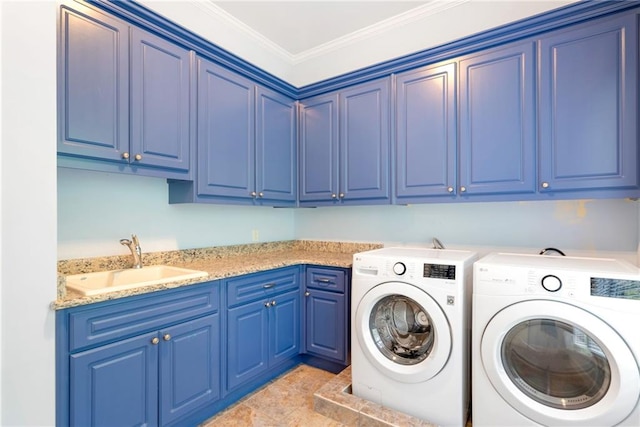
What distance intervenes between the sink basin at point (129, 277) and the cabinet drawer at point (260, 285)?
0.85ft

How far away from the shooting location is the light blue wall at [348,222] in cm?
176

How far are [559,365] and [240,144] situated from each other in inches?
90.5

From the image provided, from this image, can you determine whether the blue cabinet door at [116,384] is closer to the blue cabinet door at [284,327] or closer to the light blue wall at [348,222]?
the light blue wall at [348,222]

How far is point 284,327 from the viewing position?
2.31 meters

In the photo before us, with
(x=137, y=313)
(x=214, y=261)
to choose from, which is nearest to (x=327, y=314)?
(x=214, y=261)

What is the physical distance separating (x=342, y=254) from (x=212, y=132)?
1.54 metres

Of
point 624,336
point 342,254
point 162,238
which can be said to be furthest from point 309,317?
point 624,336

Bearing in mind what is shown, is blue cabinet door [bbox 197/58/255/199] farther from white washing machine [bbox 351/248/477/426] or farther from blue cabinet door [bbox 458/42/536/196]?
blue cabinet door [bbox 458/42/536/196]

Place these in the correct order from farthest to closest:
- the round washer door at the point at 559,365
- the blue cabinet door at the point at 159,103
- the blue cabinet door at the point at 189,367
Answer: the blue cabinet door at the point at 159,103 → the blue cabinet door at the point at 189,367 → the round washer door at the point at 559,365

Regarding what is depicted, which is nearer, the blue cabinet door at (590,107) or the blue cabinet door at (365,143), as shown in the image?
the blue cabinet door at (590,107)

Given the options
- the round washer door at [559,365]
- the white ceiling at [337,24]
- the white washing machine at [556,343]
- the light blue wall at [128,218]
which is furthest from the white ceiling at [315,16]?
the round washer door at [559,365]

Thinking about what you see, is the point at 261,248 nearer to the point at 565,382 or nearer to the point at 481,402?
the point at 481,402

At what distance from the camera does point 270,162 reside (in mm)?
2562

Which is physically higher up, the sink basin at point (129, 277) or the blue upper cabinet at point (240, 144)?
the blue upper cabinet at point (240, 144)
